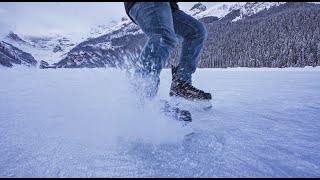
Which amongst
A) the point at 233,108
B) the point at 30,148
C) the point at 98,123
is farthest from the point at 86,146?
the point at 233,108

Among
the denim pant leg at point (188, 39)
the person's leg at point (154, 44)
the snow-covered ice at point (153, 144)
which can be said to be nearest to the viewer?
the snow-covered ice at point (153, 144)

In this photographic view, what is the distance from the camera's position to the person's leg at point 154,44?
2.31 meters

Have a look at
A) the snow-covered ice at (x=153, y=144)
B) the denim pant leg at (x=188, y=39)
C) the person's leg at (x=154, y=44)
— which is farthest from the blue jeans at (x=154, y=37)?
the denim pant leg at (x=188, y=39)

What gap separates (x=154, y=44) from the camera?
7.57ft

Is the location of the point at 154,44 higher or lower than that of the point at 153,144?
higher

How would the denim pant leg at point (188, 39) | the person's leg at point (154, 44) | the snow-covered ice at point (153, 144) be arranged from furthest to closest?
the denim pant leg at point (188, 39) < the person's leg at point (154, 44) < the snow-covered ice at point (153, 144)

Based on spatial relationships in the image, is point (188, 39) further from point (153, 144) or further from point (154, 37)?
point (153, 144)

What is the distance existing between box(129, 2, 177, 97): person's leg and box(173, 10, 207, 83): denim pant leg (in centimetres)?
57

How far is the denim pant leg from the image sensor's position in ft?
9.55

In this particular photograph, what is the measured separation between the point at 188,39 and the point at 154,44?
80cm

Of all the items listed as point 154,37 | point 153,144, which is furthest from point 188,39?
point 153,144

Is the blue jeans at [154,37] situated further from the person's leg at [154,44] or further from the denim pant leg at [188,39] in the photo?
the denim pant leg at [188,39]

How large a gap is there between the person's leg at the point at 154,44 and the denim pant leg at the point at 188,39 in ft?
1.87

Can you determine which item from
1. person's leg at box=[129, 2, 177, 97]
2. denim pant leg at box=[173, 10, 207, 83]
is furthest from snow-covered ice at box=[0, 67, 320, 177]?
denim pant leg at box=[173, 10, 207, 83]
